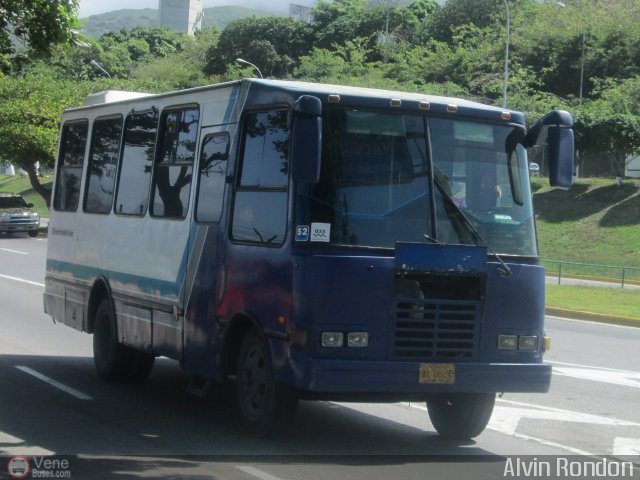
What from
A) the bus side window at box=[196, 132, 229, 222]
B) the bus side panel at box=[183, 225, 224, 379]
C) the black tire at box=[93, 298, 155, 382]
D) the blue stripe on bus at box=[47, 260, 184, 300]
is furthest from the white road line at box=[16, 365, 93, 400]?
the bus side window at box=[196, 132, 229, 222]

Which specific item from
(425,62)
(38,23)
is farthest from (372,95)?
(425,62)

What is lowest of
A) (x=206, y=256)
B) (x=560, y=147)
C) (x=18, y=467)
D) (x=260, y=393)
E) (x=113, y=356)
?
(x=18, y=467)

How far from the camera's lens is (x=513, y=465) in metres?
8.64

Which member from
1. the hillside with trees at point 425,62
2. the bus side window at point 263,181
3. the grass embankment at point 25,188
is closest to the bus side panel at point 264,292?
the bus side window at point 263,181

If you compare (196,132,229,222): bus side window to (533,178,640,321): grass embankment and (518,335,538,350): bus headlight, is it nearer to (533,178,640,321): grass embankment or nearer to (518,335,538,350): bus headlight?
(518,335,538,350): bus headlight

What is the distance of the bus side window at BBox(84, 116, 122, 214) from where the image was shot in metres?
12.6

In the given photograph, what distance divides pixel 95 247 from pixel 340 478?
591cm

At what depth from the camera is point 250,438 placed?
929cm

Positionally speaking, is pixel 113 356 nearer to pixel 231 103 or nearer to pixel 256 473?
pixel 231 103

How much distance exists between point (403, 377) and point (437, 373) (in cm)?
31

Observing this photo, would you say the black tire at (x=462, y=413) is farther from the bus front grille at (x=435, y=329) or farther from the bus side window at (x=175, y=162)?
the bus side window at (x=175, y=162)

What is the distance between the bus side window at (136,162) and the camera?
38.0ft

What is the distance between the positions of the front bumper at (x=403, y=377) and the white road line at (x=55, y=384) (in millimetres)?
3886

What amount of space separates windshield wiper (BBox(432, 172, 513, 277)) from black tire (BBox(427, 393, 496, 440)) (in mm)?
1230
